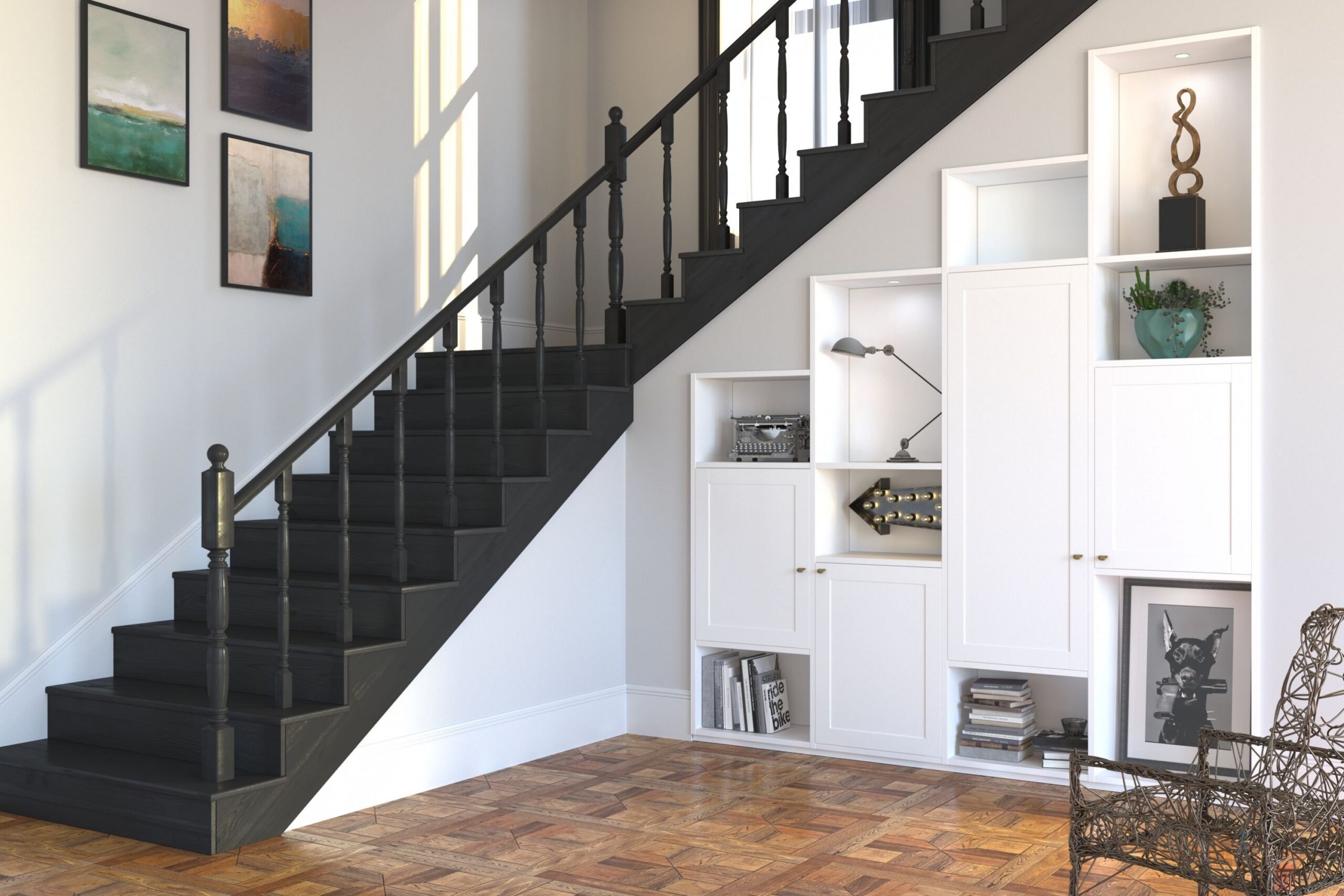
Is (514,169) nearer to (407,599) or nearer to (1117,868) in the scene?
(407,599)

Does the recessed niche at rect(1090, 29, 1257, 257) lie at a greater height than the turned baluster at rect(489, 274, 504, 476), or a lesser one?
greater

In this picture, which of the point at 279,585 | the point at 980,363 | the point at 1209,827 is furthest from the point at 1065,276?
the point at 279,585

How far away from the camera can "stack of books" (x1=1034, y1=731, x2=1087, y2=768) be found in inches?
185

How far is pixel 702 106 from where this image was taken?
660 cm

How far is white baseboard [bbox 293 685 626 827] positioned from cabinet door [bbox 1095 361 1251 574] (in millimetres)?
2147

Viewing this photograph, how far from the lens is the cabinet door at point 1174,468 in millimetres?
4379

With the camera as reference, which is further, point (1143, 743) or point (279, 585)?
point (1143, 743)

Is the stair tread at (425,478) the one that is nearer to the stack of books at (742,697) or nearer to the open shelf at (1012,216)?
the stack of books at (742,697)

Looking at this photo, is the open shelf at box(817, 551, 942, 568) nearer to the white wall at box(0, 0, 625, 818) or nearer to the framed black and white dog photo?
the framed black and white dog photo

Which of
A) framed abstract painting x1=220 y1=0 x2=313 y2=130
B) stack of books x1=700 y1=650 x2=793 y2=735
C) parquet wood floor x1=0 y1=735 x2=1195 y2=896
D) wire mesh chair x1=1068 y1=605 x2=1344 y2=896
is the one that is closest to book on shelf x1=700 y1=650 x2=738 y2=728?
stack of books x1=700 y1=650 x2=793 y2=735

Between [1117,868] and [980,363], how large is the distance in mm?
1902

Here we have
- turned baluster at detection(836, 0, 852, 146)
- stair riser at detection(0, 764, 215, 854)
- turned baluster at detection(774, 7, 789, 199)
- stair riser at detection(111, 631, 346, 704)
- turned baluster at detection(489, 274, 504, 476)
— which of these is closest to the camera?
stair riser at detection(0, 764, 215, 854)

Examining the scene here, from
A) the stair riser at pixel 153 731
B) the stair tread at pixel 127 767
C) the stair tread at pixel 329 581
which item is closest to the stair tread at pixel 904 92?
the stair tread at pixel 329 581

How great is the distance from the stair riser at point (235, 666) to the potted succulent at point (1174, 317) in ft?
9.88
